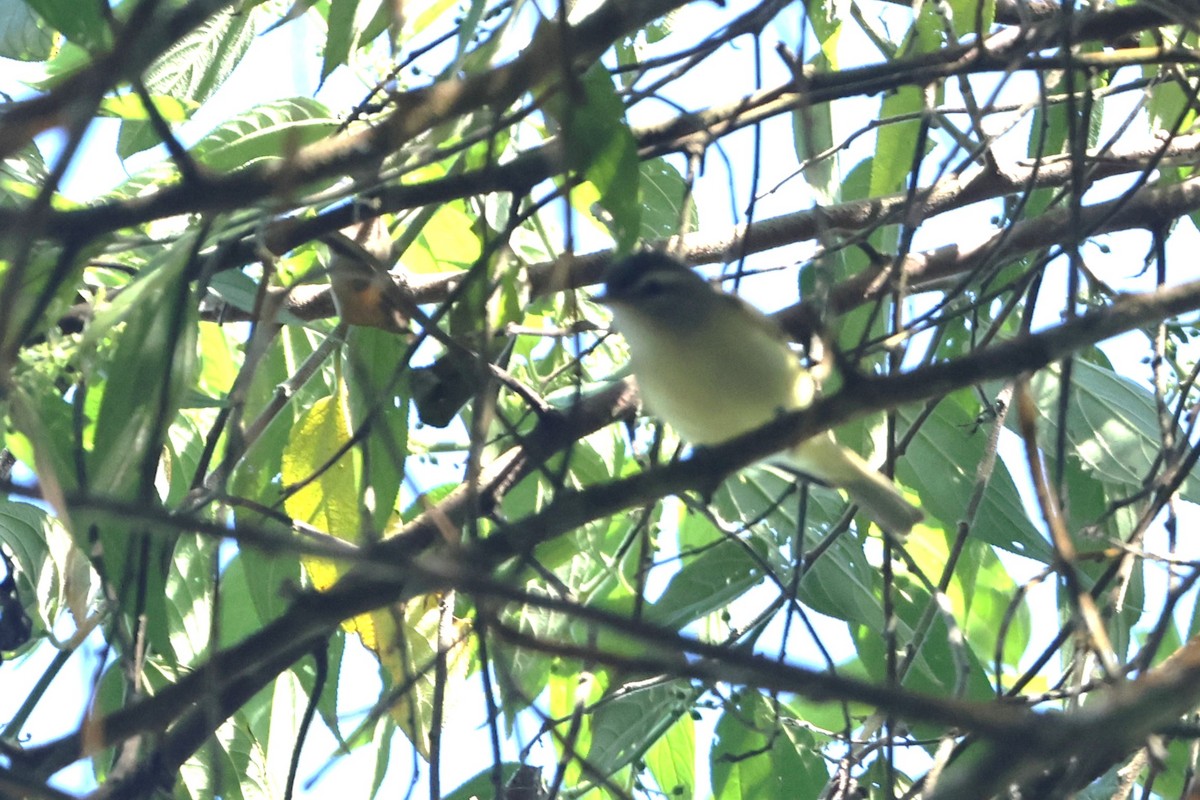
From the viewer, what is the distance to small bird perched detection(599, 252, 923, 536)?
3230mm

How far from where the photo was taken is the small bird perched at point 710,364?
323 centimetres

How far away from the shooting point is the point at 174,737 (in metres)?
1.99

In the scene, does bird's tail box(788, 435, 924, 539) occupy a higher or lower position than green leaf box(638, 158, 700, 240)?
lower

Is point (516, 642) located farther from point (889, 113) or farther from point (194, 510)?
point (889, 113)

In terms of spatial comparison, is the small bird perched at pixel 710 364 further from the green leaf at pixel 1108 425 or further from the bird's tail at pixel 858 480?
the green leaf at pixel 1108 425

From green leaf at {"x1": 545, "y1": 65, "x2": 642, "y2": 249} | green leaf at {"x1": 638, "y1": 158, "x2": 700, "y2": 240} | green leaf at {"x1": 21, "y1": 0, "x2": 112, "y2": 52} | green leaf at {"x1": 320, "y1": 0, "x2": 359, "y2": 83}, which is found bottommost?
green leaf at {"x1": 545, "y1": 65, "x2": 642, "y2": 249}

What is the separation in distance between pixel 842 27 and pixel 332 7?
1.55 metres

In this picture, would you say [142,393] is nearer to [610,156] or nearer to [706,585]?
[610,156]

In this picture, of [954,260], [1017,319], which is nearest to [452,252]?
[954,260]

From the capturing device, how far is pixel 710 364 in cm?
329

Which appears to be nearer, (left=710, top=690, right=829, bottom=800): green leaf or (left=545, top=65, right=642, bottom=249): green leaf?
(left=545, top=65, right=642, bottom=249): green leaf

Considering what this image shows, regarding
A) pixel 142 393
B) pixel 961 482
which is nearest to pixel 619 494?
pixel 142 393

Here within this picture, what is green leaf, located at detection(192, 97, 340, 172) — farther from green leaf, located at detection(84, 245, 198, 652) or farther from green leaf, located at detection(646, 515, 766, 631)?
green leaf, located at detection(646, 515, 766, 631)

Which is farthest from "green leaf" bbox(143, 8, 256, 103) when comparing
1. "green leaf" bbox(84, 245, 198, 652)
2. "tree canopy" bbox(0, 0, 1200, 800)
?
"green leaf" bbox(84, 245, 198, 652)
